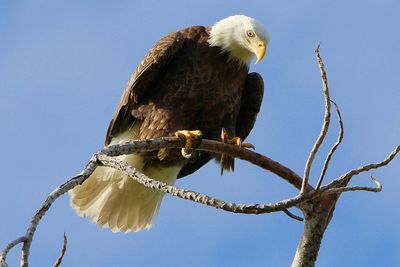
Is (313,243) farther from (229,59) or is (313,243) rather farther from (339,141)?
(229,59)

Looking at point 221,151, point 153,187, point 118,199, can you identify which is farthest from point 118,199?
point 153,187

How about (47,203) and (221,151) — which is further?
(221,151)

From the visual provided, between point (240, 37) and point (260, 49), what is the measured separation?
38cm

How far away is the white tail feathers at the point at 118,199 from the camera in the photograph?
7.80 meters

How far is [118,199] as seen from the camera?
26.3 ft

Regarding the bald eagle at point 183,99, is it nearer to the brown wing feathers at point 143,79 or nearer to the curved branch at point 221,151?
the brown wing feathers at point 143,79

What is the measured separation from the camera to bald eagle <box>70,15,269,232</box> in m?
7.28

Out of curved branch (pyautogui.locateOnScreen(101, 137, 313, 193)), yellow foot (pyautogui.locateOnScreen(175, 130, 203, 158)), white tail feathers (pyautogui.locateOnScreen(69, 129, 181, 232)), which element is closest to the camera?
curved branch (pyautogui.locateOnScreen(101, 137, 313, 193))

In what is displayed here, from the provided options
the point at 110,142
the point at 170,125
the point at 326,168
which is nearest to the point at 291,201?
the point at 326,168

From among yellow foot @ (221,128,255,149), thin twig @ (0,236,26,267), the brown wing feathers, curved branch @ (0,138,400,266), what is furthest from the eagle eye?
thin twig @ (0,236,26,267)

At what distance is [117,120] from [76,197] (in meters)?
1.04

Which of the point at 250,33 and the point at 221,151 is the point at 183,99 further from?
the point at 221,151

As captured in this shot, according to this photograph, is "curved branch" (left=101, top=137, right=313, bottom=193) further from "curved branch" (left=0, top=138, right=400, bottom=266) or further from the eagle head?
the eagle head

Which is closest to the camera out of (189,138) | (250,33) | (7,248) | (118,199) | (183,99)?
(7,248)
